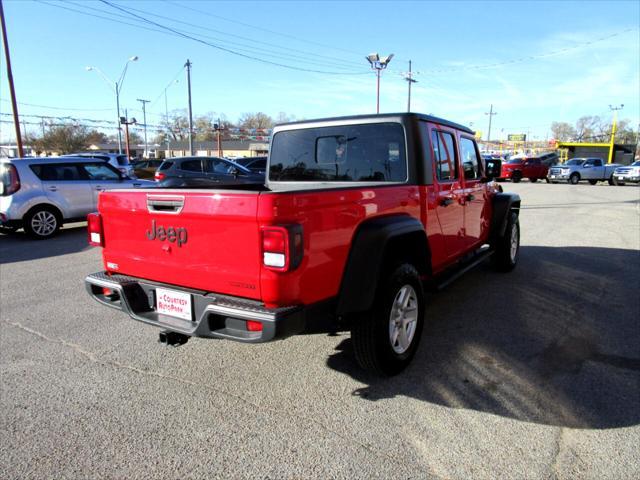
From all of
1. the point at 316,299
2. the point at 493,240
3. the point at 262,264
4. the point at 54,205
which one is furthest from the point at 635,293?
the point at 54,205

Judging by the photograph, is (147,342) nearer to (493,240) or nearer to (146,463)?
(146,463)

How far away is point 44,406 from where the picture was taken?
9.55 feet

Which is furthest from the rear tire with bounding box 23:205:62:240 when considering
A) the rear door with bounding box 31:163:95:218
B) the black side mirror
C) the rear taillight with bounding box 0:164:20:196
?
the black side mirror

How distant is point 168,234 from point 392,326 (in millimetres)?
1693

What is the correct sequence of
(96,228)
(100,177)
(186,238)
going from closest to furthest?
(186,238) → (96,228) → (100,177)

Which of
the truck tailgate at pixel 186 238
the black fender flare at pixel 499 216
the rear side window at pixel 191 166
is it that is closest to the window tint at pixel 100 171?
the rear side window at pixel 191 166

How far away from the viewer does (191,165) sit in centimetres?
1606

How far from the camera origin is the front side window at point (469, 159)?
4.83 metres

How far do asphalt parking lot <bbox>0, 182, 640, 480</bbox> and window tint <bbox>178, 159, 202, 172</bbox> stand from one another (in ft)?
37.4

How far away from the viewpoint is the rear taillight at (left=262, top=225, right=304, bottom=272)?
239 cm

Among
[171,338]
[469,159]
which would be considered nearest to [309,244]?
[171,338]

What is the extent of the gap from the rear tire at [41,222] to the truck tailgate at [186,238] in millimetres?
6941

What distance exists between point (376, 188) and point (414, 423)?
154cm

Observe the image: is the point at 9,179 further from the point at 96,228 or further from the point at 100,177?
the point at 96,228
